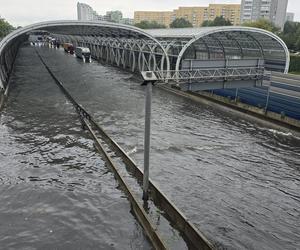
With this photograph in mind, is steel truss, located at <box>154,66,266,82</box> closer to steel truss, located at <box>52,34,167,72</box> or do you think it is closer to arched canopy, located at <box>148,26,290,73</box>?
arched canopy, located at <box>148,26,290,73</box>

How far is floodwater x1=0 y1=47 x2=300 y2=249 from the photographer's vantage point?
37.4ft

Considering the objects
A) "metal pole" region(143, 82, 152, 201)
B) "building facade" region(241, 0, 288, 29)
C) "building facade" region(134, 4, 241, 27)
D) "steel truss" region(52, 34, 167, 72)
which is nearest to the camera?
"metal pole" region(143, 82, 152, 201)

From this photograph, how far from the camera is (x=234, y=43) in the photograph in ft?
123

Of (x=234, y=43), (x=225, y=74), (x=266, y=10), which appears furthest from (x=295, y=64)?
(x=266, y=10)

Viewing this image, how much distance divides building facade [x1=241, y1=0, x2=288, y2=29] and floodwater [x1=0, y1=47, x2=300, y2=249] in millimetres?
128612

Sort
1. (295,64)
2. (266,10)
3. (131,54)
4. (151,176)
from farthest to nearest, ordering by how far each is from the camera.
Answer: (266,10)
(131,54)
(295,64)
(151,176)

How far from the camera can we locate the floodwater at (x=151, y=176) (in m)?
11.4

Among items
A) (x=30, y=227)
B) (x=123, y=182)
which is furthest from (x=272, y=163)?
(x=30, y=227)

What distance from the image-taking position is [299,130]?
22047 mm

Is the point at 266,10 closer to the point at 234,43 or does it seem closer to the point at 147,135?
the point at 234,43

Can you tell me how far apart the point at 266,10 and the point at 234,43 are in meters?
117

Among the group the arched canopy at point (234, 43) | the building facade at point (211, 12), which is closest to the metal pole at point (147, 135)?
the arched canopy at point (234, 43)

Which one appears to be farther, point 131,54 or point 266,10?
point 266,10

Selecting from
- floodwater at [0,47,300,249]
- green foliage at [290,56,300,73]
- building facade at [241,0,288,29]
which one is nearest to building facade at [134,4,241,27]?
building facade at [241,0,288,29]
